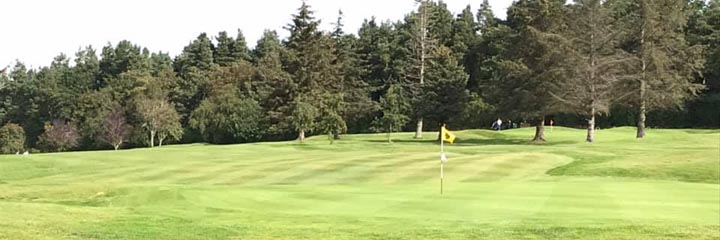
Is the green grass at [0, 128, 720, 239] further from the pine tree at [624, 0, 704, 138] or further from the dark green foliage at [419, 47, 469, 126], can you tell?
the dark green foliage at [419, 47, 469, 126]

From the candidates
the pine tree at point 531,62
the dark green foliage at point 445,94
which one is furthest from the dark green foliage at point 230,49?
the pine tree at point 531,62

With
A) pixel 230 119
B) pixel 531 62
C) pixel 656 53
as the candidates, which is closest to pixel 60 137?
pixel 230 119

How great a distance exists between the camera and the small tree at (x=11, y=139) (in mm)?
96438

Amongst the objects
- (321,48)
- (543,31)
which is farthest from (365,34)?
(543,31)

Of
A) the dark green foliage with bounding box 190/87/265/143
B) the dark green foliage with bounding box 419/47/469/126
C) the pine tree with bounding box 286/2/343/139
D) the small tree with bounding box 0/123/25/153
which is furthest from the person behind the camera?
the small tree with bounding box 0/123/25/153

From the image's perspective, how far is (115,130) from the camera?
90.6 m

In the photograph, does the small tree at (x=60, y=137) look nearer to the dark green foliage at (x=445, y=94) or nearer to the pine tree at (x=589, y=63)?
the dark green foliage at (x=445, y=94)

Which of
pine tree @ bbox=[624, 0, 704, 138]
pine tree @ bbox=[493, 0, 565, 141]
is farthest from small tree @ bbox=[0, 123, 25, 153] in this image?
pine tree @ bbox=[624, 0, 704, 138]

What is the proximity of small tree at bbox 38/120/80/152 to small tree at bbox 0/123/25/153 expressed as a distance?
2.99 meters

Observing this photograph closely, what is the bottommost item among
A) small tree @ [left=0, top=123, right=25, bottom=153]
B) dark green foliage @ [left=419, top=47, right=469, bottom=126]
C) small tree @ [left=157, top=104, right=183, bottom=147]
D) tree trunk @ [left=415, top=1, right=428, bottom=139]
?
small tree @ [left=0, top=123, right=25, bottom=153]

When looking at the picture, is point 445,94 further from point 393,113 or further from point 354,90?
point 354,90

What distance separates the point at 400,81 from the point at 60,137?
44050 millimetres

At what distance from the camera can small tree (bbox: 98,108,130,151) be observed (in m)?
90.4

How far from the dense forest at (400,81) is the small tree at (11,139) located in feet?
0.88
